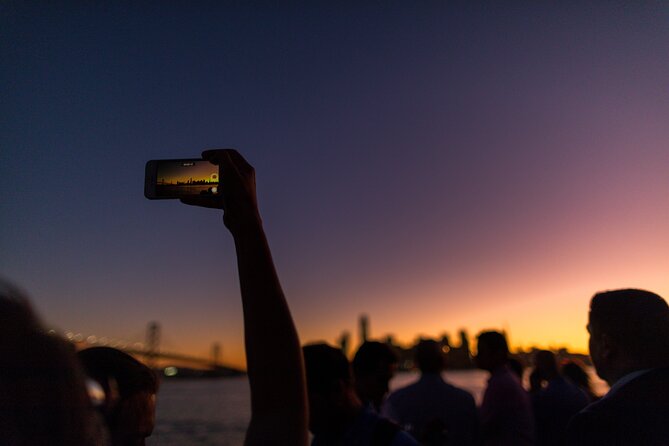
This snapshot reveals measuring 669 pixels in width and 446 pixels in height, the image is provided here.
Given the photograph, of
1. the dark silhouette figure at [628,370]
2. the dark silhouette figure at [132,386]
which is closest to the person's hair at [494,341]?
the dark silhouette figure at [628,370]

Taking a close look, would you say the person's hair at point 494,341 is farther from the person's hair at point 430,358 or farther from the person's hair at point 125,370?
the person's hair at point 125,370

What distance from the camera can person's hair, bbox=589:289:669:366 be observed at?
6.35 ft

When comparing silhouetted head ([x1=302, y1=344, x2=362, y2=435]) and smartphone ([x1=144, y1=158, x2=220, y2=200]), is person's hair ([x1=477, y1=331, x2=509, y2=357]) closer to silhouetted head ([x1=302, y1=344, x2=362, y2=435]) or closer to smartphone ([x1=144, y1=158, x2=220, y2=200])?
silhouetted head ([x1=302, y1=344, x2=362, y2=435])

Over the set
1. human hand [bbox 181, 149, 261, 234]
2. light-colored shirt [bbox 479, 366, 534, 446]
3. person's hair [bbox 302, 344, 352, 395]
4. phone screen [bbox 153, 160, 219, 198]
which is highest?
phone screen [bbox 153, 160, 219, 198]

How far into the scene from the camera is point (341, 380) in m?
2.24

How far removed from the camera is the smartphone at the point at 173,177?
57.3 inches

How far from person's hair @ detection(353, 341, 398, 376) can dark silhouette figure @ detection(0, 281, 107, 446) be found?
3.08 metres

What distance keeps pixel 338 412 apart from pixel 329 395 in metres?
0.08

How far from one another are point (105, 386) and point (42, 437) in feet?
0.61

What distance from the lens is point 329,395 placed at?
2205mm

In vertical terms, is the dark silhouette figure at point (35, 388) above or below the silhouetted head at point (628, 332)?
above

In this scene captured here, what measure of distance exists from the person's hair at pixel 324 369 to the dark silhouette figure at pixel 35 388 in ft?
4.91

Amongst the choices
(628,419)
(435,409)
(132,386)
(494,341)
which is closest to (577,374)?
(494,341)

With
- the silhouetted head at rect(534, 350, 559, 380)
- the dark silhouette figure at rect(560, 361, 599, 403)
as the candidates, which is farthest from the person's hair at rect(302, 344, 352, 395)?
the dark silhouette figure at rect(560, 361, 599, 403)
